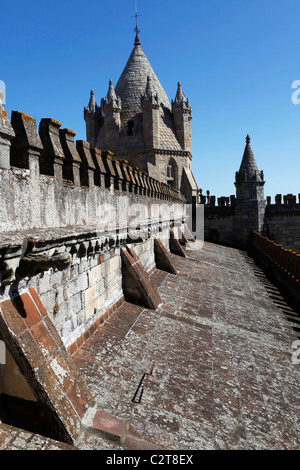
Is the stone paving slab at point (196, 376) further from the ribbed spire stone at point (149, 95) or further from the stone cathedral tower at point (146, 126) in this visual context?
the ribbed spire stone at point (149, 95)

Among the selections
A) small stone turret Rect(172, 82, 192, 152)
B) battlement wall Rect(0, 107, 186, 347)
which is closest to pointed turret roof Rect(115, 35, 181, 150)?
small stone turret Rect(172, 82, 192, 152)

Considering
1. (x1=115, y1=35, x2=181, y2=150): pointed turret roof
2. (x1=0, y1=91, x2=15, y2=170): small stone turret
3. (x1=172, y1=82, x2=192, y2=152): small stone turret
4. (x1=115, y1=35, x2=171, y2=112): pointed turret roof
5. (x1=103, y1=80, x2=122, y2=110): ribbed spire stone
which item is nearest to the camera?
(x1=0, y1=91, x2=15, y2=170): small stone turret

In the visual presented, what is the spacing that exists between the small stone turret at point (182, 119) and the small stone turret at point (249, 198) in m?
6.17

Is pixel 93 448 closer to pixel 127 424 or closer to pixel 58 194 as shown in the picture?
pixel 127 424

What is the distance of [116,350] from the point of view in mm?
4645

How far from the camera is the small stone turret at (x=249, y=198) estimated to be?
24906 mm

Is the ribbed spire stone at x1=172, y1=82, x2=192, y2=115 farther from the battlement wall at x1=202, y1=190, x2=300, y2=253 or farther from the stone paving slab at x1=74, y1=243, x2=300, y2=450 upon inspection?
the stone paving slab at x1=74, y1=243, x2=300, y2=450

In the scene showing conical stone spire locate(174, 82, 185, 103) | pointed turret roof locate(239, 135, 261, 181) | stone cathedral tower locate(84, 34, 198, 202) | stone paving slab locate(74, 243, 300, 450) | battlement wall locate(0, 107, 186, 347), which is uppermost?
conical stone spire locate(174, 82, 185, 103)

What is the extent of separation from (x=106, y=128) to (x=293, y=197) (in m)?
16.9

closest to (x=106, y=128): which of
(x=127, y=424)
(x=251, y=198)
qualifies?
(x=251, y=198)

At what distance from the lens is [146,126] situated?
27359 millimetres

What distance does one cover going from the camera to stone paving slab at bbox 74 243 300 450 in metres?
3.54

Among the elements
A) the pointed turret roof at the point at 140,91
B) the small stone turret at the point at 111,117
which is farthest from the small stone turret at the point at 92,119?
the pointed turret roof at the point at 140,91

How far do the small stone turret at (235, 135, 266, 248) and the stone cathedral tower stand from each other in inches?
183
